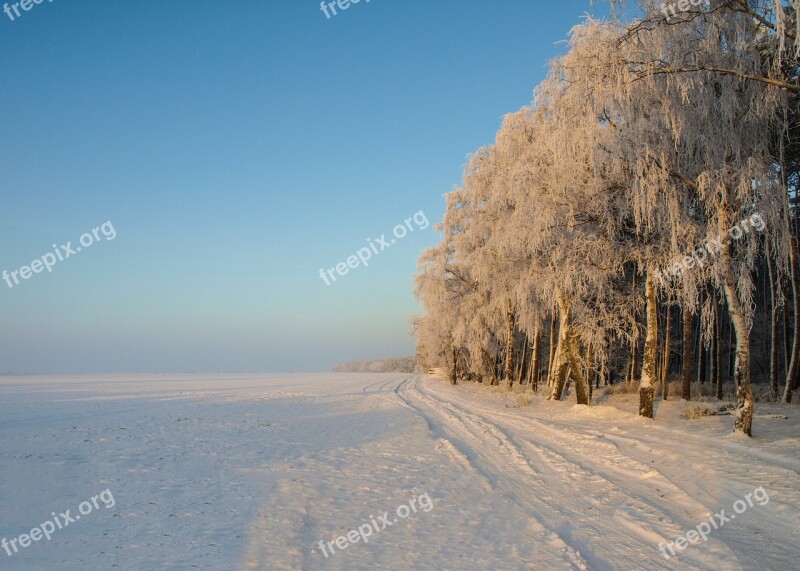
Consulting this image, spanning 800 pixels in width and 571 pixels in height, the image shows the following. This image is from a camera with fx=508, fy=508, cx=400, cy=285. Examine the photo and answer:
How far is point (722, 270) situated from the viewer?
415 inches

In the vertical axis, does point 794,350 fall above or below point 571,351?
below

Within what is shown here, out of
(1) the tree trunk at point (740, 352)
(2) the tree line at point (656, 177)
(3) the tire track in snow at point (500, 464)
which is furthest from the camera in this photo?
(1) the tree trunk at point (740, 352)

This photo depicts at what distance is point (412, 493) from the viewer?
8.00 metres

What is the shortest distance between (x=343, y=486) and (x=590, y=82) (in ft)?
32.0

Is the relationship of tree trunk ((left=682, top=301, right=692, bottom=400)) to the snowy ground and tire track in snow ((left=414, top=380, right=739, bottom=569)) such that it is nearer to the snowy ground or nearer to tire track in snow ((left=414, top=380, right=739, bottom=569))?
the snowy ground

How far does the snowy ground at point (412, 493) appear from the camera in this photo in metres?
5.49

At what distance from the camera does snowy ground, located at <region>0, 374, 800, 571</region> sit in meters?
5.49

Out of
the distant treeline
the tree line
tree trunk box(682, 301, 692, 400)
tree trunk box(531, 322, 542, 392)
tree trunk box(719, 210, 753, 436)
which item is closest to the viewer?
the tree line

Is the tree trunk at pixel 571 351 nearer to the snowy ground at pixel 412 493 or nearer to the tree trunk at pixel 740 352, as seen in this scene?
the snowy ground at pixel 412 493

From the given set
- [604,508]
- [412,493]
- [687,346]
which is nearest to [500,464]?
[412,493]

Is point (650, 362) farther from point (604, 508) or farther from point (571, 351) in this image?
point (604, 508)

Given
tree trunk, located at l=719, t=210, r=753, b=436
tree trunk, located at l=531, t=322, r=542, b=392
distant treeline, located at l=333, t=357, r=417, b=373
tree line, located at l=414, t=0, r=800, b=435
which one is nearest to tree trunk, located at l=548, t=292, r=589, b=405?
tree line, located at l=414, t=0, r=800, b=435

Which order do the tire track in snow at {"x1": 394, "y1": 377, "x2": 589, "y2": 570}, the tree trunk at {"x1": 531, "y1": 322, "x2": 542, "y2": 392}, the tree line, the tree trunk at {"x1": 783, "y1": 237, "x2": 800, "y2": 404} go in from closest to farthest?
the tire track in snow at {"x1": 394, "y1": 377, "x2": 589, "y2": 570}, the tree line, the tree trunk at {"x1": 783, "y1": 237, "x2": 800, "y2": 404}, the tree trunk at {"x1": 531, "y1": 322, "x2": 542, "y2": 392}

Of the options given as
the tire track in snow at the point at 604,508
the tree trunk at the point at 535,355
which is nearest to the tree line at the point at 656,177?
the tree trunk at the point at 535,355
